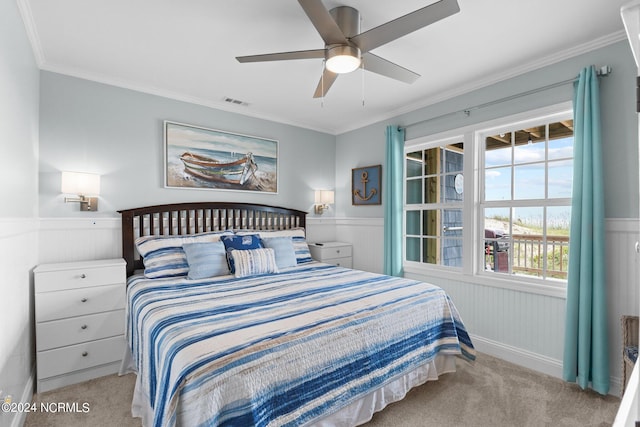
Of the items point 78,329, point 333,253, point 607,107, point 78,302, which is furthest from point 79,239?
point 607,107

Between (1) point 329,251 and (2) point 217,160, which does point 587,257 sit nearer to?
(1) point 329,251

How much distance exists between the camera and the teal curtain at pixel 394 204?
12.1 feet

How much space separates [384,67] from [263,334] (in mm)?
1893

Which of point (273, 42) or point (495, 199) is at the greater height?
point (273, 42)

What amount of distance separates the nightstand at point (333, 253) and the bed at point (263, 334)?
819 millimetres

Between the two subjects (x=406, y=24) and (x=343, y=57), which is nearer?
(x=406, y=24)

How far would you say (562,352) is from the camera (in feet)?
8.30

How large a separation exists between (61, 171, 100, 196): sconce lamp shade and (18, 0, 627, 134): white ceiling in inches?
36.5

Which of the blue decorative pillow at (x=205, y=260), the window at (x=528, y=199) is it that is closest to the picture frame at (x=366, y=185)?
the window at (x=528, y=199)

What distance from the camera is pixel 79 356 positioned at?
244cm

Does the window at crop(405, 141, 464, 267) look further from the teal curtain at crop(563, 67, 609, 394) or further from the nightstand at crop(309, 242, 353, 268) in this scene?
the teal curtain at crop(563, 67, 609, 394)

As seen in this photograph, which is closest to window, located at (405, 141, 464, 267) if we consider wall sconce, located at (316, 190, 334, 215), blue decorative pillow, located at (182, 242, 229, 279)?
wall sconce, located at (316, 190, 334, 215)

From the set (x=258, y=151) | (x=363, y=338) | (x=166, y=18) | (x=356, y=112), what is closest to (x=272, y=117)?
(x=258, y=151)

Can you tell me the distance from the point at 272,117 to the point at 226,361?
3282 mm
